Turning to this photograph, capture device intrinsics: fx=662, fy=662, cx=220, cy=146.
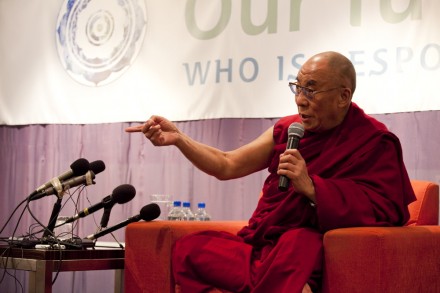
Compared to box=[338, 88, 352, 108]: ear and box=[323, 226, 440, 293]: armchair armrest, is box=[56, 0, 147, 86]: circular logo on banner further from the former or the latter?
box=[323, 226, 440, 293]: armchair armrest

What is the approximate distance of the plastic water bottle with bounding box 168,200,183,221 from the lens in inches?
143

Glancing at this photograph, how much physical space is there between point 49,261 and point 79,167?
0.38 m

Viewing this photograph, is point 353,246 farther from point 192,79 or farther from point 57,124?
point 57,124

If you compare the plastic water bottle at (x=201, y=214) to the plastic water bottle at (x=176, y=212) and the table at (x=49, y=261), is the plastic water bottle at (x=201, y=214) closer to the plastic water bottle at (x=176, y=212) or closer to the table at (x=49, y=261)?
the plastic water bottle at (x=176, y=212)

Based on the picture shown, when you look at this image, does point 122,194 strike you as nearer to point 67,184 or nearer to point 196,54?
point 67,184

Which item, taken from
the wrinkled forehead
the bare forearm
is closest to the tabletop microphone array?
the bare forearm

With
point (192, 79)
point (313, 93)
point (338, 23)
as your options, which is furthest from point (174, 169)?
point (313, 93)

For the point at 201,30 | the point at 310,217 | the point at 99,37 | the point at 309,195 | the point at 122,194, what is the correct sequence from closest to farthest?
the point at 309,195 → the point at 310,217 → the point at 122,194 → the point at 201,30 → the point at 99,37

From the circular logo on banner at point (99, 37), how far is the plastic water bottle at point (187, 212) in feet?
3.35

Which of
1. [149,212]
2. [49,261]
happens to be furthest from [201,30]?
[49,261]

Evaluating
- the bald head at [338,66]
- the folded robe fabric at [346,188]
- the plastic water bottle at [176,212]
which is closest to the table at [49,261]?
the folded robe fabric at [346,188]

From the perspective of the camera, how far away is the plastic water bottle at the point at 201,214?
3.69 metres

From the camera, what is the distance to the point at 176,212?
3746 mm

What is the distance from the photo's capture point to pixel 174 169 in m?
3.98
